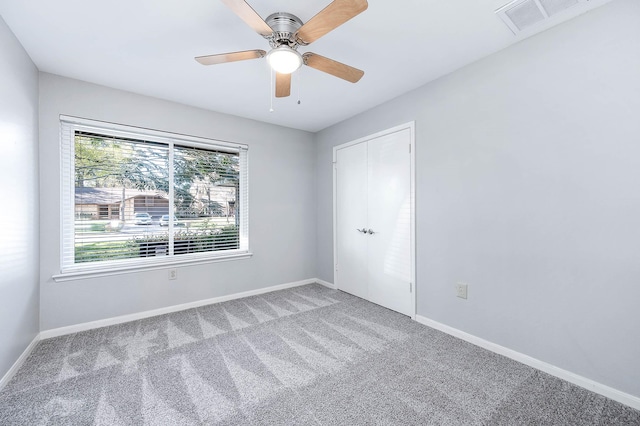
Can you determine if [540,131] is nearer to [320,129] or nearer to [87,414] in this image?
[320,129]

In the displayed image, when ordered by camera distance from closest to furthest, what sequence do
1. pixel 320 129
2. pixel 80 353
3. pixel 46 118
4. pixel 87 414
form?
pixel 87 414, pixel 80 353, pixel 46 118, pixel 320 129

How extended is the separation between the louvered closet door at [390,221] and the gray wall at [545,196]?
0.76 ft

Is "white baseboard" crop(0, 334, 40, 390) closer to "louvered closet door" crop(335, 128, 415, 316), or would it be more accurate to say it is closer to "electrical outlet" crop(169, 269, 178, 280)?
"electrical outlet" crop(169, 269, 178, 280)

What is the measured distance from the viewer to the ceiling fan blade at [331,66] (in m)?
1.83

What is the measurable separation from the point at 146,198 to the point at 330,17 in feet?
8.94

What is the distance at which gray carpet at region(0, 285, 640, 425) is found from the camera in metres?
1.57

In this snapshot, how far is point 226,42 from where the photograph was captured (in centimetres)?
209

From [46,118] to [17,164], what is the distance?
2.50 feet

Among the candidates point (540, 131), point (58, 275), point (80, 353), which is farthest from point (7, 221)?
point (540, 131)

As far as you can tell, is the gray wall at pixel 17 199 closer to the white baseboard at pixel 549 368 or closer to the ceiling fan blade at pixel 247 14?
the ceiling fan blade at pixel 247 14

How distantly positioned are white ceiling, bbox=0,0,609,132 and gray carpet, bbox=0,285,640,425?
8.07 ft

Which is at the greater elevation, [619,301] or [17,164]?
[17,164]

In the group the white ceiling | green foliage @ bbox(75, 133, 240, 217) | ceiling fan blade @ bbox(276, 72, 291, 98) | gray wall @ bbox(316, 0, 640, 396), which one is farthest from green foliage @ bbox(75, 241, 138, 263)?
gray wall @ bbox(316, 0, 640, 396)

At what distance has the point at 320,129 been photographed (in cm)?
423
